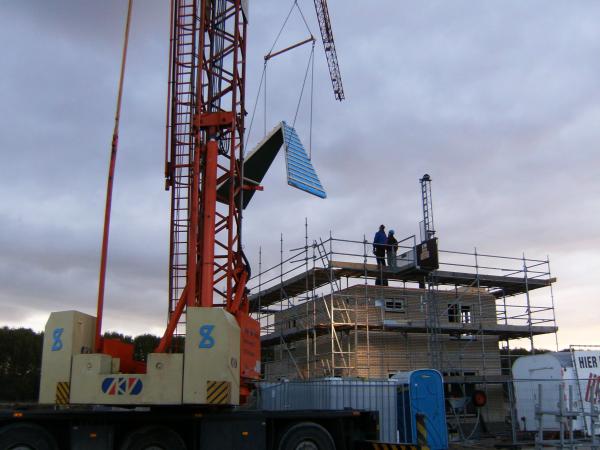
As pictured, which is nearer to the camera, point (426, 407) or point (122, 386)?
point (122, 386)

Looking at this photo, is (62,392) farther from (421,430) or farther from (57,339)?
(421,430)

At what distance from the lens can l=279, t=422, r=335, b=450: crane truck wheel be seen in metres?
12.4

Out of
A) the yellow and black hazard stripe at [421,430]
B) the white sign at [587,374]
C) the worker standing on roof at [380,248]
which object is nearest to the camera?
the yellow and black hazard stripe at [421,430]

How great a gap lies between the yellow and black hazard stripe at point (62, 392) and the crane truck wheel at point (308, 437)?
4169mm

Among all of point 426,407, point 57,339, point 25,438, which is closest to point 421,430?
point 426,407

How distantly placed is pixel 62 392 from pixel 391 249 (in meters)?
15.4

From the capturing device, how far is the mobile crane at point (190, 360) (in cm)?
1102

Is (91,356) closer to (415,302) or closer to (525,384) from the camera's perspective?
(525,384)

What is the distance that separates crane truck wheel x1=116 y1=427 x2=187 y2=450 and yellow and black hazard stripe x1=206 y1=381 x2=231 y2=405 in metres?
1.36

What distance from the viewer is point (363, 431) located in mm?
13492

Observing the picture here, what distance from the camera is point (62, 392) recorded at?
36.5ft

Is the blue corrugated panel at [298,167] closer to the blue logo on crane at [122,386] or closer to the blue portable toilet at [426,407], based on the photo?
the blue portable toilet at [426,407]

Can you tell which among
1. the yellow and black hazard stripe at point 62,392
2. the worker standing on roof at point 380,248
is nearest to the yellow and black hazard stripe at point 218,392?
the yellow and black hazard stripe at point 62,392

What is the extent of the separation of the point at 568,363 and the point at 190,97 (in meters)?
13.2
